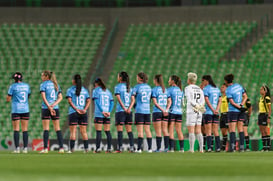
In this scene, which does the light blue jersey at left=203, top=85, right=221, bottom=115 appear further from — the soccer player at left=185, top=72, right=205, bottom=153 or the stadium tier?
the stadium tier

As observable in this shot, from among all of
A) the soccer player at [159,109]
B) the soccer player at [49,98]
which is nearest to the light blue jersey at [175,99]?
the soccer player at [159,109]

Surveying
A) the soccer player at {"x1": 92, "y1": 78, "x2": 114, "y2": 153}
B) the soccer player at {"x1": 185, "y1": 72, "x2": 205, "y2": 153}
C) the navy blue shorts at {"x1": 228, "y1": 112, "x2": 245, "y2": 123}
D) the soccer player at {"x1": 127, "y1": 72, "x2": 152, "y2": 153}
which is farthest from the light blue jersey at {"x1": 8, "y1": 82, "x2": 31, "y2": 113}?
the navy blue shorts at {"x1": 228, "y1": 112, "x2": 245, "y2": 123}

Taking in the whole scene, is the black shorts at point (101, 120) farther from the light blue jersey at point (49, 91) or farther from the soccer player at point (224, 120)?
the soccer player at point (224, 120)

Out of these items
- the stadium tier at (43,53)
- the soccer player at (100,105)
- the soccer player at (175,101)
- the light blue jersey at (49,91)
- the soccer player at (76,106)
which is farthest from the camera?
the stadium tier at (43,53)

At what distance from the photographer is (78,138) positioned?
29.3m

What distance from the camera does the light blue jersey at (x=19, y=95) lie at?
2022 cm

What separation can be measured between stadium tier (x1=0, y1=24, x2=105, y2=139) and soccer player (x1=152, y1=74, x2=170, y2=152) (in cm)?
1152

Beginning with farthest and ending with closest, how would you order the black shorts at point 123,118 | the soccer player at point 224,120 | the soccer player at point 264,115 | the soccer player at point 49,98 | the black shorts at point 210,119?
the soccer player at point 264,115, the soccer player at point 224,120, the black shorts at point 210,119, the black shorts at point 123,118, the soccer player at point 49,98

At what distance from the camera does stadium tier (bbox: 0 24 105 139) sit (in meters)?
34.8

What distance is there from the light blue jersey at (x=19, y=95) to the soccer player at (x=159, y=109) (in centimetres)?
357

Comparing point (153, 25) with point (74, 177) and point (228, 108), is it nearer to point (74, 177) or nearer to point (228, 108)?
point (228, 108)

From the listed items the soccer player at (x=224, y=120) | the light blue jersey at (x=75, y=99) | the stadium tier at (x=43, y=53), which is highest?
the stadium tier at (x=43, y=53)

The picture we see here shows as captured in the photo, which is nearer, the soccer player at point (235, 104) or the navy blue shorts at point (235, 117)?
the soccer player at point (235, 104)

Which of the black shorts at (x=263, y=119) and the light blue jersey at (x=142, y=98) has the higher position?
the light blue jersey at (x=142, y=98)
